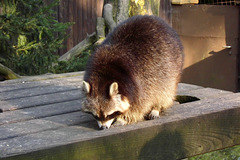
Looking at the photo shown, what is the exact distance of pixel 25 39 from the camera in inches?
230

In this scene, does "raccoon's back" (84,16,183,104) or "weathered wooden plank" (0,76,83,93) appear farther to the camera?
"weathered wooden plank" (0,76,83,93)

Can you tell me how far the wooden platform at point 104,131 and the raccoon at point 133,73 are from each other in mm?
141

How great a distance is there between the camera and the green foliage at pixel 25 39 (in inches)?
215

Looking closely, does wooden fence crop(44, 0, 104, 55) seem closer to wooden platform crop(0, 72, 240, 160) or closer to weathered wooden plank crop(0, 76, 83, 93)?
weathered wooden plank crop(0, 76, 83, 93)

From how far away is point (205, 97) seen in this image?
347cm

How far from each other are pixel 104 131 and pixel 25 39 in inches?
146

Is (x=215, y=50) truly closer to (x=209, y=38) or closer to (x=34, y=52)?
(x=209, y=38)

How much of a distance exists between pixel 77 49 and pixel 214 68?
305cm

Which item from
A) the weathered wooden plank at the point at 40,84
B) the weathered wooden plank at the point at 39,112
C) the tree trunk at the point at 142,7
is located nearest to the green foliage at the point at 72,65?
the tree trunk at the point at 142,7

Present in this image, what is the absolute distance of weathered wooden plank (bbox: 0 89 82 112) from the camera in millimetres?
3248

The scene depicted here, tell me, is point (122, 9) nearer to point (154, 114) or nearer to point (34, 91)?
point (34, 91)

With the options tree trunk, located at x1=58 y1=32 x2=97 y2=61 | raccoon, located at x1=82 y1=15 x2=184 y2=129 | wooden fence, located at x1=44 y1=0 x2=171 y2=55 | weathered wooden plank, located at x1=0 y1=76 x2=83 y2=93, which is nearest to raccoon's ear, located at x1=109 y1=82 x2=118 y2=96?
raccoon, located at x1=82 y1=15 x2=184 y2=129

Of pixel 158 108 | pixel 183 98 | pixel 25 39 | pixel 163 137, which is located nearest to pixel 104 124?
pixel 163 137

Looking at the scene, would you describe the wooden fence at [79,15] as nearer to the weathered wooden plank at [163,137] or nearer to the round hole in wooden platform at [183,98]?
the round hole in wooden platform at [183,98]
